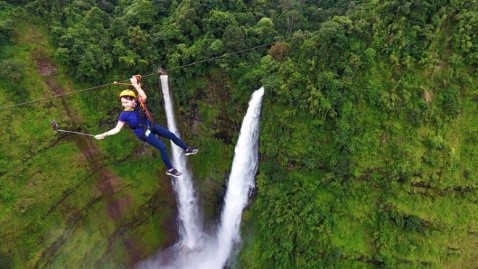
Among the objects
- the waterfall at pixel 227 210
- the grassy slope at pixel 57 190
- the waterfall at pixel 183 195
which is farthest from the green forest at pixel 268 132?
the waterfall at pixel 227 210

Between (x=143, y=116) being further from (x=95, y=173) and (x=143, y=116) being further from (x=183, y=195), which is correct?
(x=183, y=195)

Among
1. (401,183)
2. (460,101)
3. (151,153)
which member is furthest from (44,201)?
(460,101)

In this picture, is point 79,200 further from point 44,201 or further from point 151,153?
point 151,153

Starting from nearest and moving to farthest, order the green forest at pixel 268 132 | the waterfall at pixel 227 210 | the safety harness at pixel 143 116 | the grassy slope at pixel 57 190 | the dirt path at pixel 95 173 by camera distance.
→ the safety harness at pixel 143 116, the green forest at pixel 268 132, the grassy slope at pixel 57 190, the waterfall at pixel 227 210, the dirt path at pixel 95 173

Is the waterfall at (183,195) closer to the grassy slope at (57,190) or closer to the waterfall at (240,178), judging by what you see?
the grassy slope at (57,190)

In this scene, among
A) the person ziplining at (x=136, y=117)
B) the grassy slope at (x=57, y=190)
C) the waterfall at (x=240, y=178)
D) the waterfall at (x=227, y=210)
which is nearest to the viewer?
the person ziplining at (x=136, y=117)

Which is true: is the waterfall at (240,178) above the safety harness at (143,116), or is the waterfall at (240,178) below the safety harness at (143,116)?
below

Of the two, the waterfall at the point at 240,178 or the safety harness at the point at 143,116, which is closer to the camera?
the safety harness at the point at 143,116
